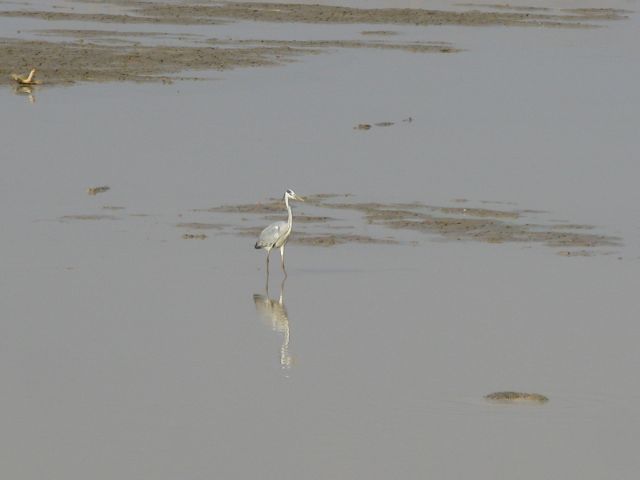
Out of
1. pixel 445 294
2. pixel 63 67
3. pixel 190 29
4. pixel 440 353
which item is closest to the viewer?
pixel 440 353

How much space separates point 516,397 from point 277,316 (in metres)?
2.87

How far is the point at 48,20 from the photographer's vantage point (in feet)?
128

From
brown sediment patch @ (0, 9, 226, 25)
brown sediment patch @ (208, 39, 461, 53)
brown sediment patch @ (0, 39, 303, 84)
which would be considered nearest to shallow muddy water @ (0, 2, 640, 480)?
brown sediment patch @ (0, 39, 303, 84)

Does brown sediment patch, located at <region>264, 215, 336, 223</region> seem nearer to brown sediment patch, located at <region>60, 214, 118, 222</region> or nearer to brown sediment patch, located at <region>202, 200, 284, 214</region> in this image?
brown sediment patch, located at <region>202, 200, 284, 214</region>

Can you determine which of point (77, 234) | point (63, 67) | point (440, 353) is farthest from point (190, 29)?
point (440, 353)

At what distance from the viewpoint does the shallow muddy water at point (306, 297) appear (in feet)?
38.1

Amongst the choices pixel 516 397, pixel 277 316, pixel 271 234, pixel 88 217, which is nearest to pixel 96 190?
pixel 88 217

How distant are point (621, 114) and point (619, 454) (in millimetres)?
16988

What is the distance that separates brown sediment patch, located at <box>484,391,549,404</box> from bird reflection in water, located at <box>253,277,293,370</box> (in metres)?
1.59

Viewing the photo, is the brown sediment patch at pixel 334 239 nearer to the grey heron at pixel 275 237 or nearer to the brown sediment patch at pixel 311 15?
the grey heron at pixel 275 237

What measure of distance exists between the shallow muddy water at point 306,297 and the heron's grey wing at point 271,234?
277mm

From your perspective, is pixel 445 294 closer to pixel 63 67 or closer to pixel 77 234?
pixel 77 234

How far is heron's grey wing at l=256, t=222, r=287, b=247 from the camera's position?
16.8 meters

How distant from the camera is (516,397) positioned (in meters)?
12.7
